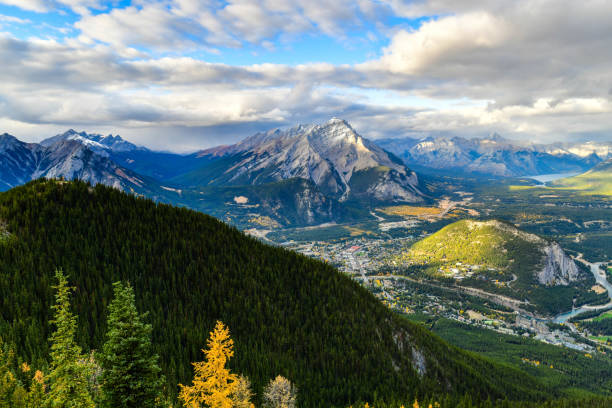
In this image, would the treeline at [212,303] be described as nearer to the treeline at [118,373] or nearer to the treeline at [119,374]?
the treeline at [119,374]

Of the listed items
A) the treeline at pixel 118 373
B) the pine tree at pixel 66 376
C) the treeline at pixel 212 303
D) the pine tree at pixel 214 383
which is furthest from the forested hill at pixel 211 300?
the pine tree at pixel 66 376

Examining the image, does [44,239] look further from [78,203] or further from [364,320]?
[364,320]

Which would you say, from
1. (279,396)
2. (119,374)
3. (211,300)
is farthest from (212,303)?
(119,374)

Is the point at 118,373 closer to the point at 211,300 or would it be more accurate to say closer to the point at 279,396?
the point at 279,396

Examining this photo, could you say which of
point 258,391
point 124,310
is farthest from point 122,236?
point 124,310

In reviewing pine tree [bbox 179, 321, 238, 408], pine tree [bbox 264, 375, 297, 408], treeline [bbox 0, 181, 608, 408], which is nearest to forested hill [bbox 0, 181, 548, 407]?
treeline [bbox 0, 181, 608, 408]
